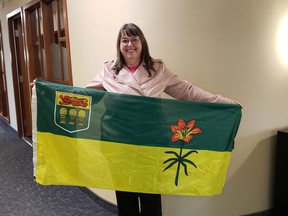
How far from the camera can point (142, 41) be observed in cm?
165

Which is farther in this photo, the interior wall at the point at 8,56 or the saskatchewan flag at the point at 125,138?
the interior wall at the point at 8,56

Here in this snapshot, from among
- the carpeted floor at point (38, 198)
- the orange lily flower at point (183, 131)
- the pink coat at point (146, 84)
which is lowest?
the carpeted floor at point (38, 198)

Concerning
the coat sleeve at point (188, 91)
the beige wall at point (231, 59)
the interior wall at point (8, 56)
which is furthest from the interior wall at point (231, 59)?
the interior wall at point (8, 56)

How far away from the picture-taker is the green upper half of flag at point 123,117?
165 cm

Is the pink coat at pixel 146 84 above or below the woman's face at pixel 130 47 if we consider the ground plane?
below

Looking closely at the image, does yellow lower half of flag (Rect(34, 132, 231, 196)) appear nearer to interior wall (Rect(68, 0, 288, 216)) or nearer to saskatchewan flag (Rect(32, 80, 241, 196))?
saskatchewan flag (Rect(32, 80, 241, 196))

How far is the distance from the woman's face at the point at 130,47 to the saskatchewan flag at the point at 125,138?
0.23 metres

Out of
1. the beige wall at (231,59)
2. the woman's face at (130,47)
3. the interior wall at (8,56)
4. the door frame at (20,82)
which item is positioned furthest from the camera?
the interior wall at (8,56)

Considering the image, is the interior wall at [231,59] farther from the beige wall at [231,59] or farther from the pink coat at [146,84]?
the pink coat at [146,84]

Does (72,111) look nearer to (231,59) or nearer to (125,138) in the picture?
(125,138)

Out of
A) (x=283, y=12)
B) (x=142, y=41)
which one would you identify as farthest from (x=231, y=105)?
(x=283, y=12)

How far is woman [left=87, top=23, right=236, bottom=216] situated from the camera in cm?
164

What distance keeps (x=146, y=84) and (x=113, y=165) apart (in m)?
0.53

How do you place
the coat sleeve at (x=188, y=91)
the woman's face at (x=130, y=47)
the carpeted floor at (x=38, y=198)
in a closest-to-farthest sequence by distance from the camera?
the woman's face at (x=130, y=47) → the coat sleeve at (x=188, y=91) → the carpeted floor at (x=38, y=198)
